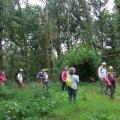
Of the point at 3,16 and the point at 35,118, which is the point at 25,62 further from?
the point at 35,118

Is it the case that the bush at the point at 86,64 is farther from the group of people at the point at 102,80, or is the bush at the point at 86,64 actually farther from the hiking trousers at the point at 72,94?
the hiking trousers at the point at 72,94

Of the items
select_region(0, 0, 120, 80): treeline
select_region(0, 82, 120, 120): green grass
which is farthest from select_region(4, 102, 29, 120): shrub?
select_region(0, 0, 120, 80): treeline

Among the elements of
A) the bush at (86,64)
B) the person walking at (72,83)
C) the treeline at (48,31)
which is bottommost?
the person walking at (72,83)

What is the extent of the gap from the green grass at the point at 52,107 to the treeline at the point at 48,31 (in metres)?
24.6

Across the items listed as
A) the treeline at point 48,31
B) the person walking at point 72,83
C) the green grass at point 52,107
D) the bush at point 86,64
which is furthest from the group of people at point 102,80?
the treeline at point 48,31

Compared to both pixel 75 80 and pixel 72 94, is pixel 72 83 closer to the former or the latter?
pixel 75 80

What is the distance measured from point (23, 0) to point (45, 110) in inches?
1401

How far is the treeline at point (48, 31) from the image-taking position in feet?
167

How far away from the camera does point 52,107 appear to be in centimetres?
1975

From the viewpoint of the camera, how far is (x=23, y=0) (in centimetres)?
5322

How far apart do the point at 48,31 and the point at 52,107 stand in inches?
1249

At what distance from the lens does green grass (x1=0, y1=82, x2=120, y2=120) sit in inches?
704

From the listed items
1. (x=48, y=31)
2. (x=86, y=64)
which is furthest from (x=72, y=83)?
(x=48, y=31)

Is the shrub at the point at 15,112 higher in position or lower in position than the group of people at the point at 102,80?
lower
